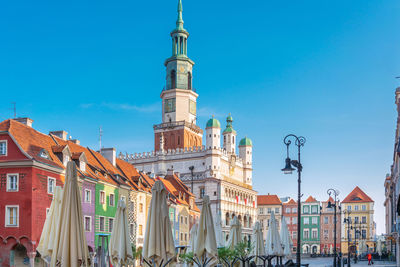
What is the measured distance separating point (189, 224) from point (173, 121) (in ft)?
113

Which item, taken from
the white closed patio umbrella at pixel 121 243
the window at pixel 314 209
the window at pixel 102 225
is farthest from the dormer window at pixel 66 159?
the window at pixel 314 209

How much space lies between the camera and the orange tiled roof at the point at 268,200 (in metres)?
121

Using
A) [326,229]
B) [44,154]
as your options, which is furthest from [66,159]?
[326,229]

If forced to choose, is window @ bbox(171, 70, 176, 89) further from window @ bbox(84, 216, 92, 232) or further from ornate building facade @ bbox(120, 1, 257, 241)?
window @ bbox(84, 216, 92, 232)

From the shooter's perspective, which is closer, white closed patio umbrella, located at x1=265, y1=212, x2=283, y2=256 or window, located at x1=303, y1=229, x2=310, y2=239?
white closed patio umbrella, located at x1=265, y1=212, x2=283, y2=256

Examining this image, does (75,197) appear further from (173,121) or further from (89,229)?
(173,121)

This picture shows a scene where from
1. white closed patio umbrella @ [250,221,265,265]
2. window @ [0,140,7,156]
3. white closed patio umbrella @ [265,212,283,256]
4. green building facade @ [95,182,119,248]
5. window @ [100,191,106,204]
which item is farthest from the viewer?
window @ [100,191,106,204]

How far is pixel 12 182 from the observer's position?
33625 millimetres

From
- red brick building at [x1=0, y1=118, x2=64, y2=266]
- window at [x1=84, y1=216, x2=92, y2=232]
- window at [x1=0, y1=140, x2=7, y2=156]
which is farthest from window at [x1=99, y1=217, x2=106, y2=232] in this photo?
window at [x1=0, y1=140, x2=7, y2=156]

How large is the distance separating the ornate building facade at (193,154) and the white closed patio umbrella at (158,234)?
71.1 meters

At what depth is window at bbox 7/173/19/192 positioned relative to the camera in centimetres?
3341

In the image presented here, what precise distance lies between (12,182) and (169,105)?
64.8m

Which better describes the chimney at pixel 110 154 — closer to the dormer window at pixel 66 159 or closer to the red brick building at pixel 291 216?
the dormer window at pixel 66 159

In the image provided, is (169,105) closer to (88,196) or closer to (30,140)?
(88,196)
